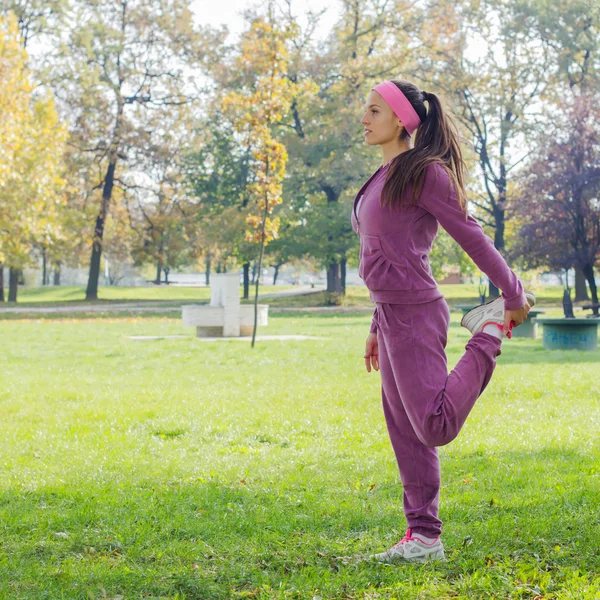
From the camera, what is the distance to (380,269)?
3.70m

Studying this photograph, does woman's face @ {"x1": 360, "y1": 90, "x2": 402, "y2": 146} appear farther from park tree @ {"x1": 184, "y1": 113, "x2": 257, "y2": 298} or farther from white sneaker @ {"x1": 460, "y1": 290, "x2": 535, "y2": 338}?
park tree @ {"x1": 184, "y1": 113, "x2": 257, "y2": 298}

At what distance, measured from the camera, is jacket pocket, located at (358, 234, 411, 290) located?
3656 millimetres

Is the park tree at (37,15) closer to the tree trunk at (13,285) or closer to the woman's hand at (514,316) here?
the tree trunk at (13,285)

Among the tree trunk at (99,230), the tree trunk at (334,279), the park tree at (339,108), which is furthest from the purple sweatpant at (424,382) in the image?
the tree trunk at (99,230)

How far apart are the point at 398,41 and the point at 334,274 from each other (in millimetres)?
11350

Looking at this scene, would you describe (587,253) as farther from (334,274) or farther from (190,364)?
(190,364)

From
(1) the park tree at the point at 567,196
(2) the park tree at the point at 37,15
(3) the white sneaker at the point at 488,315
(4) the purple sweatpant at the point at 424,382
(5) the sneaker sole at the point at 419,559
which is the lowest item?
(5) the sneaker sole at the point at 419,559

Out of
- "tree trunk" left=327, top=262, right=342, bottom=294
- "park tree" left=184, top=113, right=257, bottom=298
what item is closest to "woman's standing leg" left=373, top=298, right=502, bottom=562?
"tree trunk" left=327, top=262, right=342, bottom=294

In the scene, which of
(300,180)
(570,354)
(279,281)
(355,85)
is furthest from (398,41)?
(279,281)

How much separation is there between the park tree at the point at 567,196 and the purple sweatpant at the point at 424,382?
27192mm

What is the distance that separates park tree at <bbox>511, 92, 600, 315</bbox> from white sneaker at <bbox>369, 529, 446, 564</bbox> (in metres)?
27.1

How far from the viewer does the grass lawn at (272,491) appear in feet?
12.6

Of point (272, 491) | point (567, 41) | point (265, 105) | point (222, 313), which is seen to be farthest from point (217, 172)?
point (272, 491)

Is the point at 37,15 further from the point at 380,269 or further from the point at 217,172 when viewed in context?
the point at 380,269
